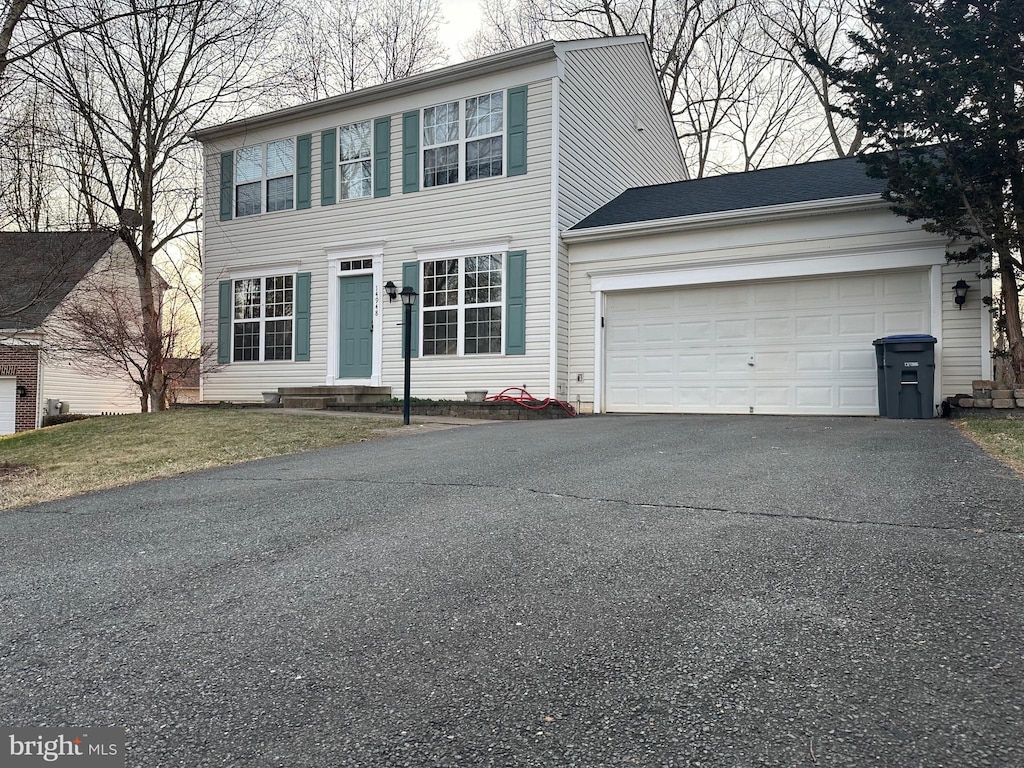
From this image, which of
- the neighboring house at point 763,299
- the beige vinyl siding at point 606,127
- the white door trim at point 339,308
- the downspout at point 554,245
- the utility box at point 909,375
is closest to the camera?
the utility box at point 909,375

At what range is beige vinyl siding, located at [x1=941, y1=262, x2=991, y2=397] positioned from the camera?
32.0ft

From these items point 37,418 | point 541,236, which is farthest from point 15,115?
point 37,418

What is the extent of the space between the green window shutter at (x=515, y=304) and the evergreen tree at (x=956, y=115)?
559cm

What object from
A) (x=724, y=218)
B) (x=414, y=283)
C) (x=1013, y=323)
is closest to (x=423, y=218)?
(x=414, y=283)

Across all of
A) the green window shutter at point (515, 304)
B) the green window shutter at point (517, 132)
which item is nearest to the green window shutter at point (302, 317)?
the green window shutter at point (515, 304)

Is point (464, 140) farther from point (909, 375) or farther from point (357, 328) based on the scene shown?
point (909, 375)

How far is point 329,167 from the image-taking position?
14320 millimetres

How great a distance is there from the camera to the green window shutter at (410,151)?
13.4m

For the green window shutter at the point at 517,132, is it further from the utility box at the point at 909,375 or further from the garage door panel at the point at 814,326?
the utility box at the point at 909,375

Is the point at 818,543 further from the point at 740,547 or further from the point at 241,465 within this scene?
the point at 241,465

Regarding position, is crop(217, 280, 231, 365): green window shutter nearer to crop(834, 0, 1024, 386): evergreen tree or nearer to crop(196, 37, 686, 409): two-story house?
crop(196, 37, 686, 409): two-story house

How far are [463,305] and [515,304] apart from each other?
1.10 metres

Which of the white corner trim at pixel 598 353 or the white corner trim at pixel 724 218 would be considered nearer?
the white corner trim at pixel 724 218

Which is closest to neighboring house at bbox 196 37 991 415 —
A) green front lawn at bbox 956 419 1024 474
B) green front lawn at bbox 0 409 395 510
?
green front lawn at bbox 956 419 1024 474
